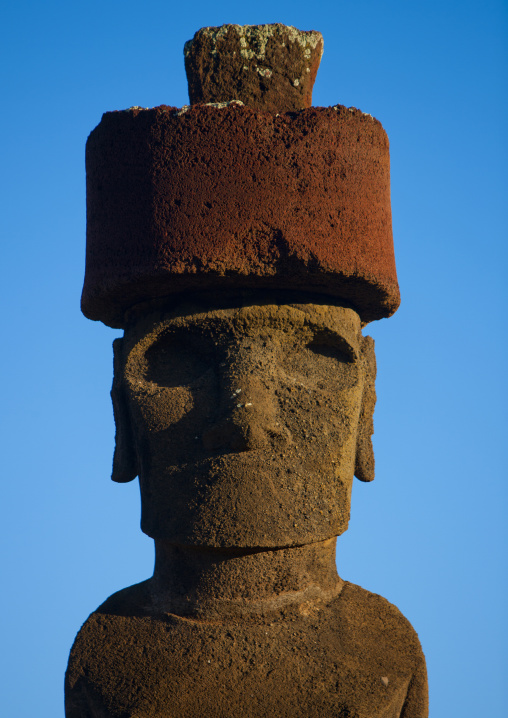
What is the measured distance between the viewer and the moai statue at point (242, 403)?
4.46 meters

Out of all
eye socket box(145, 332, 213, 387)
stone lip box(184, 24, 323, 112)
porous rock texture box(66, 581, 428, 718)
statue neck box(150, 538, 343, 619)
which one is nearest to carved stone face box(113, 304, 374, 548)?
eye socket box(145, 332, 213, 387)

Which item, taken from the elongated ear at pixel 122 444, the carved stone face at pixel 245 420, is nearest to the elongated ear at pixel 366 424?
the carved stone face at pixel 245 420

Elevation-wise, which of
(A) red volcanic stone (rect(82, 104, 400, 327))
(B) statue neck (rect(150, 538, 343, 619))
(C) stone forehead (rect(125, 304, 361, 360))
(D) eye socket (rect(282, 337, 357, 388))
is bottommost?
(B) statue neck (rect(150, 538, 343, 619))

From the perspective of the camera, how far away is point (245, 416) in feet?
14.8

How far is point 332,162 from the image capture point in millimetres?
4738

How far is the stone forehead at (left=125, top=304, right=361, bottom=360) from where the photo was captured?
4719 millimetres

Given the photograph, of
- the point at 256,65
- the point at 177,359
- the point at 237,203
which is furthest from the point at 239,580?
the point at 256,65

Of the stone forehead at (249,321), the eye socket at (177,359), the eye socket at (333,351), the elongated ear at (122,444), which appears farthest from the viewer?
the elongated ear at (122,444)

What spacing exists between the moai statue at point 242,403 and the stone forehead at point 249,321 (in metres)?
0.01

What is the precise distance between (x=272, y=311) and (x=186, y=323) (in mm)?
415

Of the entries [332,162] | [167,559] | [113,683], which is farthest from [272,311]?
[113,683]

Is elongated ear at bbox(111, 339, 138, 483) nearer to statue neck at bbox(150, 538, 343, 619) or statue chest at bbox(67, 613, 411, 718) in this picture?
statue neck at bbox(150, 538, 343, 619)

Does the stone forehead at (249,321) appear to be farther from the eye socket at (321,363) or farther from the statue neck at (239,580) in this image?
the statue neck at (239,580)

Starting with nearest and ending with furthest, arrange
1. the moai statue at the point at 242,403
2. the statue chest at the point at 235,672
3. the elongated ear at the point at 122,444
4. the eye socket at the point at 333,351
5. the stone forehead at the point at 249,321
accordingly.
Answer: the statue chest at the point at 235,672
the moai statue at the point at 242,403
the stone forehead at the point at 249,321
the eye socket at the point at 333,351
the elongated ear at the point at 122,444
